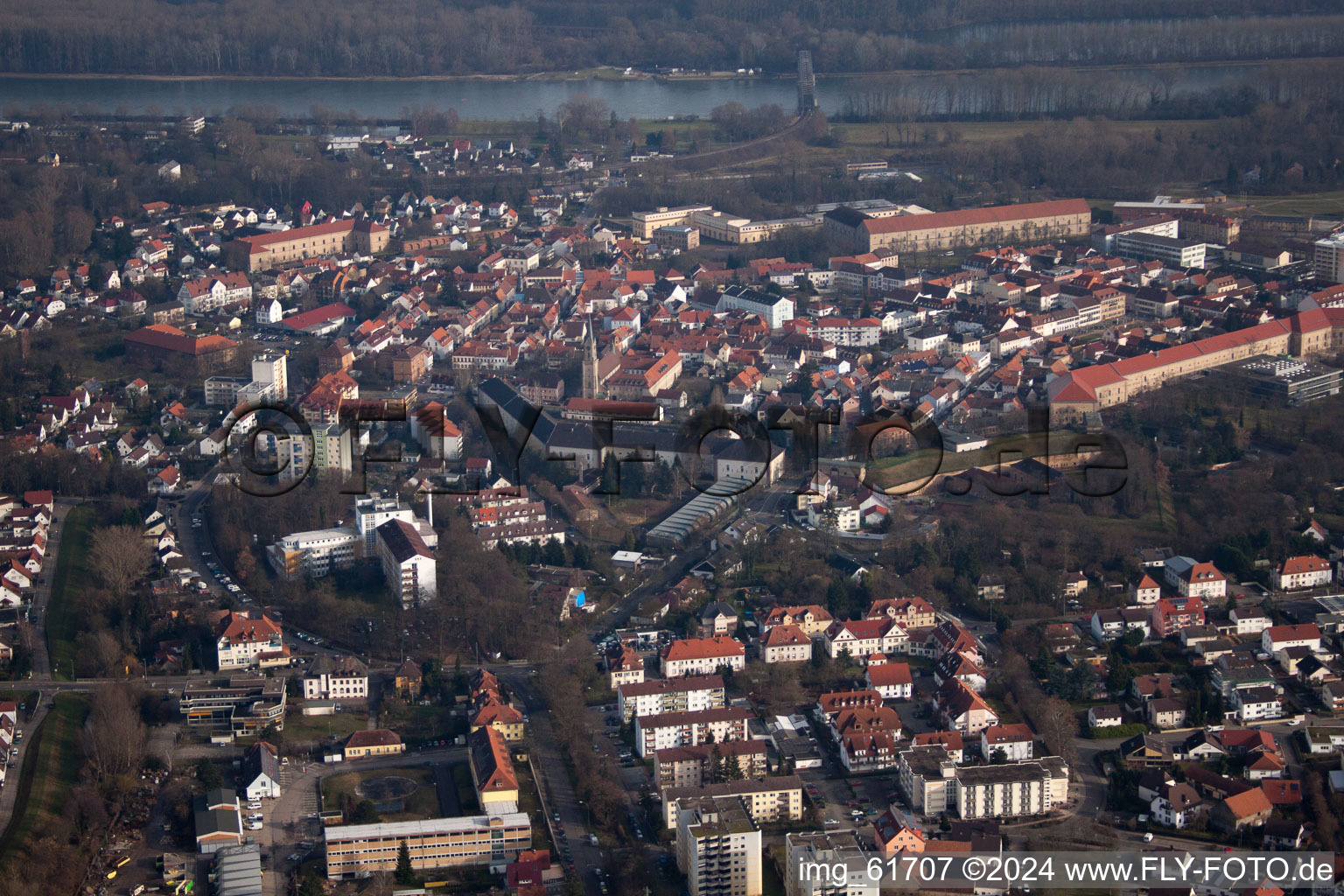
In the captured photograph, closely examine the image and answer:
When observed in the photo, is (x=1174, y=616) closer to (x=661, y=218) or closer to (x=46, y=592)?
(x=46, y=592)

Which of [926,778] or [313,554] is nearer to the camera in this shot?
[926,778]

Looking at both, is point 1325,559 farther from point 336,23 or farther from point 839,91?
point 336,23

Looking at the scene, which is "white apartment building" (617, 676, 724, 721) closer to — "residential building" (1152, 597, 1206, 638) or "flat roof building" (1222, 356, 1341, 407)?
"residential building" (1152, 597, 1206, 638)

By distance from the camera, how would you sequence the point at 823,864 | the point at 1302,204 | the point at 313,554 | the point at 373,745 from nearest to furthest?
the point at 823,864 < the point at 373,745 < the point at 313,554 < the point at 1302,204

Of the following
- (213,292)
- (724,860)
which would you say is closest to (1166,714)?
(724,860)

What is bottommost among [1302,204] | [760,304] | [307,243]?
[760,304]

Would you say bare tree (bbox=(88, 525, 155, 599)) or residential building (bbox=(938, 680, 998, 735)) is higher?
bare tree (bbox=(88, 525, 155, 599))

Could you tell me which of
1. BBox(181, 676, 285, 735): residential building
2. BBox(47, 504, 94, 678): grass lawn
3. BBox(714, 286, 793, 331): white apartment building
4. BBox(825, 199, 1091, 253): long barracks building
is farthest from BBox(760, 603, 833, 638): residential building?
BBox(825, 199, 1091, 253): long barracks building
